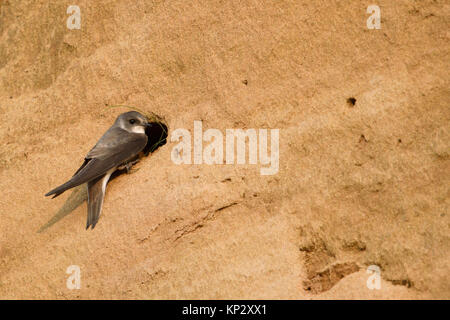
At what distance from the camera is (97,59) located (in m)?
2.54

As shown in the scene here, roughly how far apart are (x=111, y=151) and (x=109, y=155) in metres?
0.02

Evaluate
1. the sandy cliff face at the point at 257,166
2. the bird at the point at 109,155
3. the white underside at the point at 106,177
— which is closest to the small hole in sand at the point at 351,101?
the sandy cliff face at the point at 257,166

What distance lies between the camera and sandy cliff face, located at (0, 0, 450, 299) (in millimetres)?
1870

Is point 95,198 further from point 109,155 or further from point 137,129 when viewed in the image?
point 137,129

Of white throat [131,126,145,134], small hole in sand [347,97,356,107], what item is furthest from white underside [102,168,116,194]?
small hole in sand [347,97,356,107]

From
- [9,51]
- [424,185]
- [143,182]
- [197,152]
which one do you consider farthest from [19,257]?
Result: [424,185]

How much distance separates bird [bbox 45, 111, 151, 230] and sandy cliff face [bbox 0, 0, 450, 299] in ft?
0.27

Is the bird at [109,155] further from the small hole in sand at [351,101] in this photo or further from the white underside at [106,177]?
the small hole in sand at [351,101]

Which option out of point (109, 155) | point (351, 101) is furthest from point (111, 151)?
point (351, 101)

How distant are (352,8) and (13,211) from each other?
190 cm

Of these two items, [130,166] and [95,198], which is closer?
[95,198]

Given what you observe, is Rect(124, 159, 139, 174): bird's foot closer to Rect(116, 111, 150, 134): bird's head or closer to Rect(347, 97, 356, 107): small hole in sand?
Rect(116, 111, 150, 134): bird's head

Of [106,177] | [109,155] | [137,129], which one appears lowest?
[106,177]

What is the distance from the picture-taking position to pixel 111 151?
235 cm
